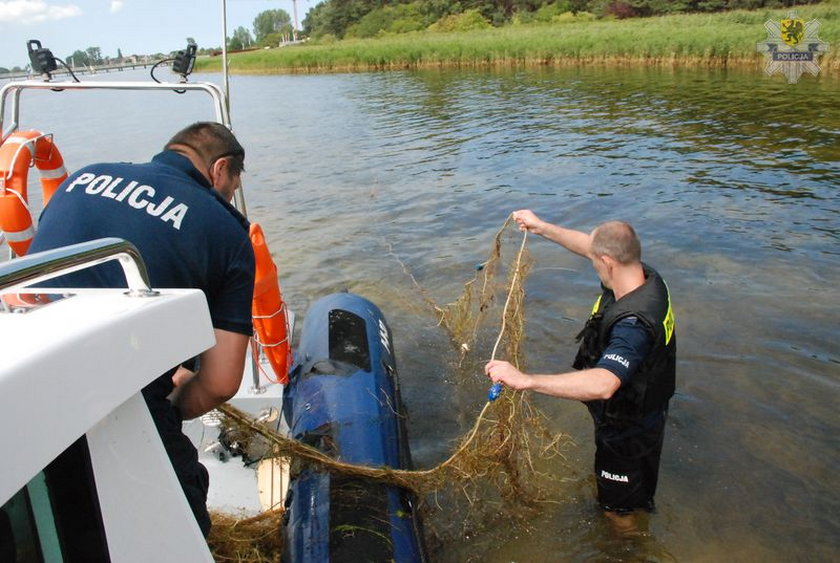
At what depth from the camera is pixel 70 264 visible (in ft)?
4.81

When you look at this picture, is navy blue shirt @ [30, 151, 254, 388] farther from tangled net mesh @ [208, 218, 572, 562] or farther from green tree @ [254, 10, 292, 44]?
green tree @ [254, 10, 292, 44]

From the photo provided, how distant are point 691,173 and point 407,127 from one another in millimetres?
10152

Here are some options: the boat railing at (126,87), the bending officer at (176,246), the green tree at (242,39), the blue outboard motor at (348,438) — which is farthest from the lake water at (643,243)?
the green tree at (242,39)

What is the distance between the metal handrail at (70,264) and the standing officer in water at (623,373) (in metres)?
2.08

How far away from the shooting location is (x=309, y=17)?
376 ft

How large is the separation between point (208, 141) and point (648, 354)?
2.47 m

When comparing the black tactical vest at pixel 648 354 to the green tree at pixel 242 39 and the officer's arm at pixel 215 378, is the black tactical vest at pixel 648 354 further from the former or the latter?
the green tree at pixel 242 39

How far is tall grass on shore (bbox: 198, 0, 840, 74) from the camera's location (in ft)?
88.2

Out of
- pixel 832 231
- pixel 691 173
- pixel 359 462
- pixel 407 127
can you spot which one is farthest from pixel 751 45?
pixel 359 462

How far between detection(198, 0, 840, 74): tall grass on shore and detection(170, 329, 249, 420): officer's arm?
26.7m

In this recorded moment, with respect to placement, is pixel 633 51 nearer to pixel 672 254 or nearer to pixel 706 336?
pixel 672 254

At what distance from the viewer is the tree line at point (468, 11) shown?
177 ft

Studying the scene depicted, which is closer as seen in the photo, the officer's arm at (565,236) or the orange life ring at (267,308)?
the officer's arm at (565,236)

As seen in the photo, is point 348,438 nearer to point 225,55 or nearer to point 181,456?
point 181,456
